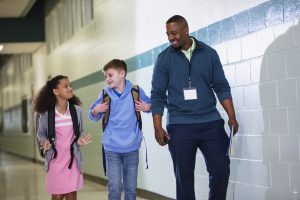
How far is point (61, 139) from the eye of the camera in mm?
4629

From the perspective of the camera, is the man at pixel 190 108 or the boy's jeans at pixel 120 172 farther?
the boy's jeans at pixel 120 172

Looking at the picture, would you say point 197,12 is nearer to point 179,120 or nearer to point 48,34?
point 179,120

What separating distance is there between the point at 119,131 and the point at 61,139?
564mm

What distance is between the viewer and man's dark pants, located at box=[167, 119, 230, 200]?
3.75m

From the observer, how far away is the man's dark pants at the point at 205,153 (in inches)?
147

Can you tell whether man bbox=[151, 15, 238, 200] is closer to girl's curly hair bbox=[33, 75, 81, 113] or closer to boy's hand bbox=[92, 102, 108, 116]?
boy's hand bbox=[92, 102, 108, 116]

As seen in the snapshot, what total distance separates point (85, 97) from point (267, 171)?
6.07 m

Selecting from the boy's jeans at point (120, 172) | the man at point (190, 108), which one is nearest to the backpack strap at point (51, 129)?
the boy's jeans at point (120, 172)

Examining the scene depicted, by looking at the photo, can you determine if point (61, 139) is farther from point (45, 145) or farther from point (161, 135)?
point (161, 135)

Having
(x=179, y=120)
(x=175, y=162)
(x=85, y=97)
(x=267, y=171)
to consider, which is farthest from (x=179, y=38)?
(x=85, y=97)

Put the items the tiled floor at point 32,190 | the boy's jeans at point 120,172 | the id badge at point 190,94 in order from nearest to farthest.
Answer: the id badge at point 190,94
the boy's jeans at point 120,172
the tiled floor at point 32,190

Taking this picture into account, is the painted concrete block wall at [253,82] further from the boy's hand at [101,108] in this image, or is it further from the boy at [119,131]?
the boy's hand at [101,108]

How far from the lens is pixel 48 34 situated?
1410cm

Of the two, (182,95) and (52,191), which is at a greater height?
(182,95)
